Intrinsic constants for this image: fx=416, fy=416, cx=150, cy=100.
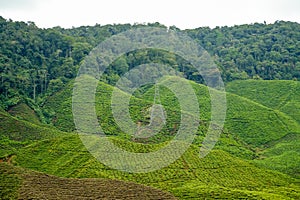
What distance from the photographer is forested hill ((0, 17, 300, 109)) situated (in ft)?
210

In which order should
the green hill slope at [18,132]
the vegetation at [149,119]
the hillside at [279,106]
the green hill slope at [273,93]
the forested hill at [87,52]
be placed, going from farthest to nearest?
1. the green hill slope at [273,93]
2. the forested hill at [87,52]
3. the hillside at [279,106]
4. the green hill slope at [18,132]
5. the vegetation at [149,119]

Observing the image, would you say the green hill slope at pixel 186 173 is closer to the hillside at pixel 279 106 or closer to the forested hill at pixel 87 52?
the hillside at pixel 279 106

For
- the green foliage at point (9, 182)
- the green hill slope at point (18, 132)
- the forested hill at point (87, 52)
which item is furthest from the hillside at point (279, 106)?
the green foliage at point (9, 182)

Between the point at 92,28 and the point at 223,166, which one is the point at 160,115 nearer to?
the point at 223,166

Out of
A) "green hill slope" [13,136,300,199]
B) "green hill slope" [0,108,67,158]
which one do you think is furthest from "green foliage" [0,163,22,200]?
"green hill slope" [0,108,67,158]

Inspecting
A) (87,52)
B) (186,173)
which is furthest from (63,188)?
(87,52)

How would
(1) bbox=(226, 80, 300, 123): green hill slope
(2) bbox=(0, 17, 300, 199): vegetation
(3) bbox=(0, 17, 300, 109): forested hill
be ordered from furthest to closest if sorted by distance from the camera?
(1) bbox=(226, 80, 300, 123): green hill slope → (3) bbox=(0, 17, 300, 109): forested hill → (2) bbox=(0, 17, 300, 199): vegetation

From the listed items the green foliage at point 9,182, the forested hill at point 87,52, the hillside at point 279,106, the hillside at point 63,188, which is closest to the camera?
the green foliage at point 9,182

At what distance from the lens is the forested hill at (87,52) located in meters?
63.9

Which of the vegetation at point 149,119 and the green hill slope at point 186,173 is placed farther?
the green hill slope at point 186,173

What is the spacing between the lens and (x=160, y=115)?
177 feet

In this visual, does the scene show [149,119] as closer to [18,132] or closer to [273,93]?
Answer: [18,132]

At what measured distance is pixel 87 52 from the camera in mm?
79562

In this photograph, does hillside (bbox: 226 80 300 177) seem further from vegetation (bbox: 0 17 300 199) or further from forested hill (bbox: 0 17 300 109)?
forested hill (bbox: 0 17 300 109)
